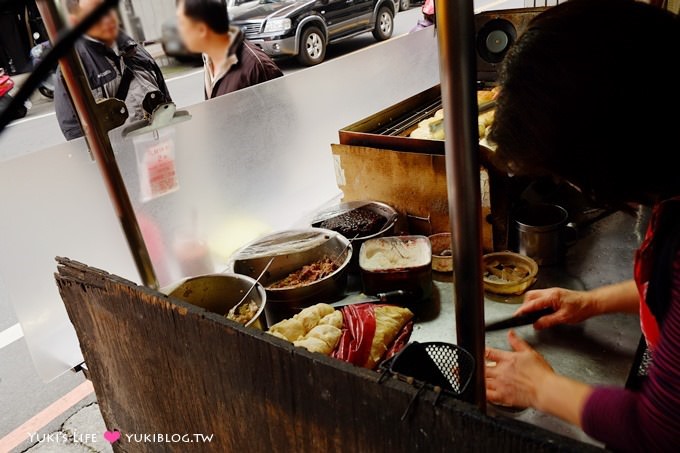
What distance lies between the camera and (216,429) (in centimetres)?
166

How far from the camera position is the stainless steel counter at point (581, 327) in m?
1.80

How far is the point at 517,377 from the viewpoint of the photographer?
1544 millimetres

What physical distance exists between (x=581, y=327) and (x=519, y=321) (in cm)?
24

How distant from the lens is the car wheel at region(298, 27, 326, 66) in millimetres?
9375

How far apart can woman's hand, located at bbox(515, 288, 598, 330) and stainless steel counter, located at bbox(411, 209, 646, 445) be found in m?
0.05

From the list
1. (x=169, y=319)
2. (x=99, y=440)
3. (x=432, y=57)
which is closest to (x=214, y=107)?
(x=169, y=319)

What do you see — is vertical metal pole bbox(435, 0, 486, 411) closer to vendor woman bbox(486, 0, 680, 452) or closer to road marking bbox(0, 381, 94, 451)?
vendor woman bbox(486, 0, 680, 452)

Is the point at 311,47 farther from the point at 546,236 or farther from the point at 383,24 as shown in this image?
the point at 546,236

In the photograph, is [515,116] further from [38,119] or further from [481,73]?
[38,119]

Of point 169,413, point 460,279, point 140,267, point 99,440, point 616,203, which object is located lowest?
point 99,440

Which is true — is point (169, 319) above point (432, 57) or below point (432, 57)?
below

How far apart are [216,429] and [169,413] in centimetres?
25

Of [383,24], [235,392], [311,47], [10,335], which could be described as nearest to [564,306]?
[235,392]

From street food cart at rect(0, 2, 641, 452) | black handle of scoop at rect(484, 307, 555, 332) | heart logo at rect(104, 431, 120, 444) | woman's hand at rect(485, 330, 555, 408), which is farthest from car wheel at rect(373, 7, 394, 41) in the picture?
woman's hand at rect(485, 330, 555, 408)
